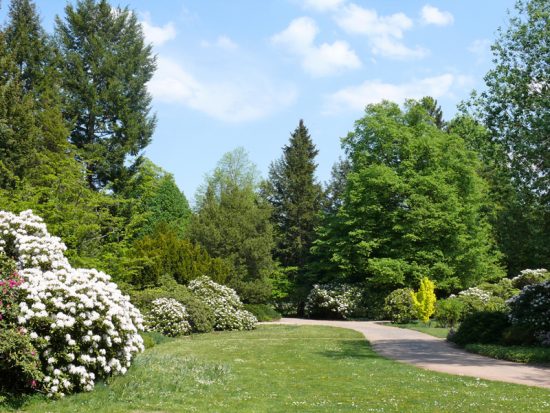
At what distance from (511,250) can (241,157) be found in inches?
1722

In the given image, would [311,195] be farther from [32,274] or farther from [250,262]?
[32,274]

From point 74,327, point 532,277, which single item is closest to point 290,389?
point 74,327

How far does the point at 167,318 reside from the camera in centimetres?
2347

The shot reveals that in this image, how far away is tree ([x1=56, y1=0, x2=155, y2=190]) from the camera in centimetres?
3288

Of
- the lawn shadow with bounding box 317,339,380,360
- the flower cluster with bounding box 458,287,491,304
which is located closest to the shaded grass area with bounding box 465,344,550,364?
the lawn shadow with bounding box 317,339,380,360

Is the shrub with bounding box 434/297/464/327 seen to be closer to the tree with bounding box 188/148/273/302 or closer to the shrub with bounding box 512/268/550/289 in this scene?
the shrub with bounding box 512/268/550/289

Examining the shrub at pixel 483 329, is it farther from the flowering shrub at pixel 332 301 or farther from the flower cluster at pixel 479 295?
the flowering shrub at pixel 332 301

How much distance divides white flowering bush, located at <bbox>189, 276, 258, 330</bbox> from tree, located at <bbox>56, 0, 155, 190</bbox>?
9440 mm

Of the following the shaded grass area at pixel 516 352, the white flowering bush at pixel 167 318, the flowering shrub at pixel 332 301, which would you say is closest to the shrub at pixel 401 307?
the flowering shrub at pixel 332 301

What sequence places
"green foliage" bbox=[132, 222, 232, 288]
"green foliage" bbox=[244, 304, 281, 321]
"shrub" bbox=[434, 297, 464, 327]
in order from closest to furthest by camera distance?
1. "green foliage" bbox=[132, 222, 232, 288]
2. "shrub" bbox=[434, 297, 464, 327]
3. "green foliage" bbox=[244, 304, 281, 321]

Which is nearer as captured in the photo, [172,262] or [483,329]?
[483,329]

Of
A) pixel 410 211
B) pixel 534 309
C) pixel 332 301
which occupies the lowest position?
pixel 332 301

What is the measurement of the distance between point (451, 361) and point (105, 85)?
2668cm

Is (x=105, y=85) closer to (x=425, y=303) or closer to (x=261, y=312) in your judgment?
(x=261, y=312)
